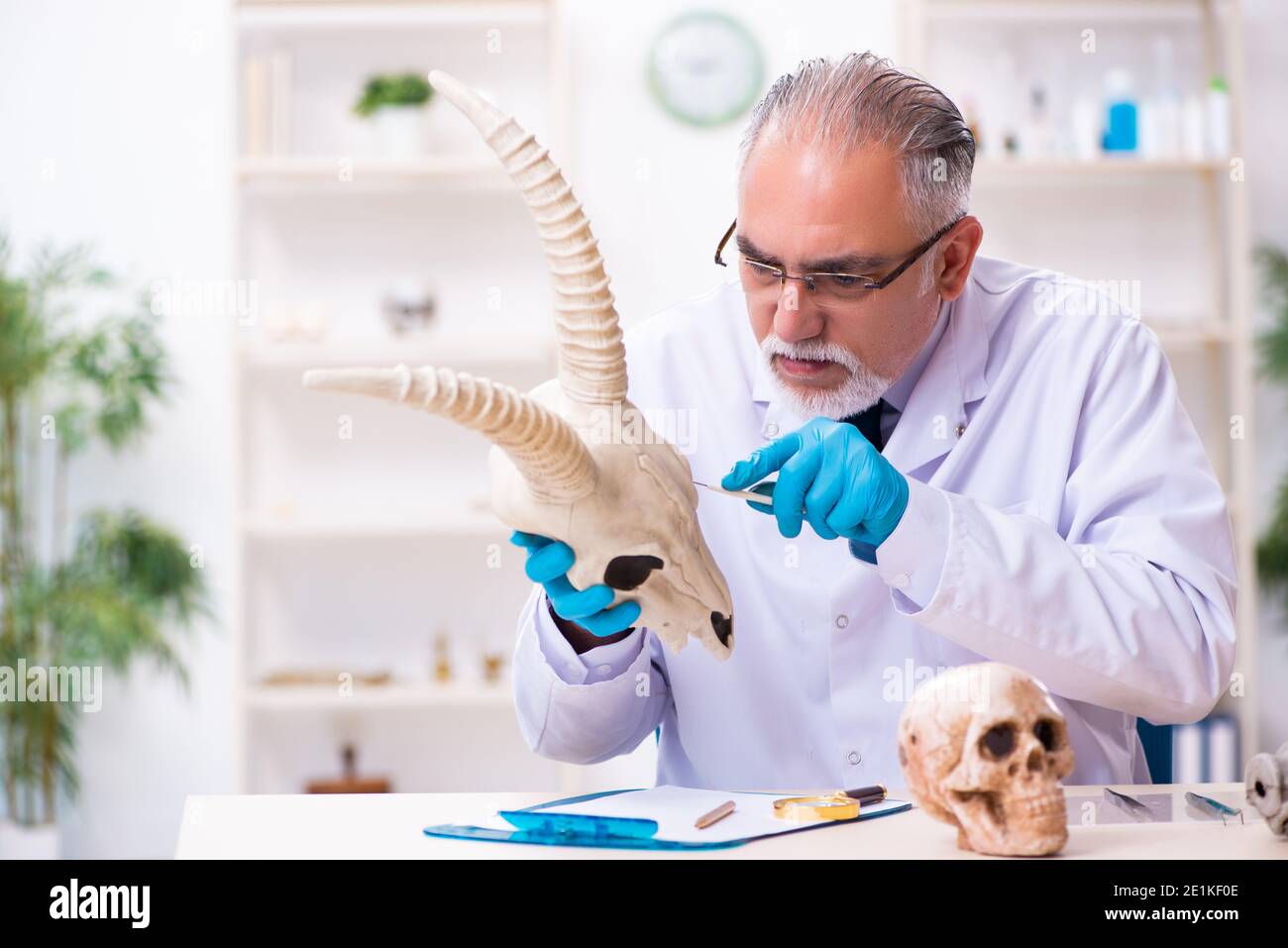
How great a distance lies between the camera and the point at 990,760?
1031 millimetres

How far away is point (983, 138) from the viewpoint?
373 cm

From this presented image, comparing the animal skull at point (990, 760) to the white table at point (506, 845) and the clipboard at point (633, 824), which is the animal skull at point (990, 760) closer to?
the white table at point (506, 845)

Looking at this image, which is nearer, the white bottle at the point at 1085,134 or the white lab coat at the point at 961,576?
the white lab coat at the point at 961,576

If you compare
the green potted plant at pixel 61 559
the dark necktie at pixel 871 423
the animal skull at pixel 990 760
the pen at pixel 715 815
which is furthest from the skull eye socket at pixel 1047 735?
the green potted plant at pixel 61 559

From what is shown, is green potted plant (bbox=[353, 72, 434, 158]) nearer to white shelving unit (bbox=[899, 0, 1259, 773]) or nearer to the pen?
white shelving unit (bbox=[899, 0, 1259, 773])

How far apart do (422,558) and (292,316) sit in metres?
0.78

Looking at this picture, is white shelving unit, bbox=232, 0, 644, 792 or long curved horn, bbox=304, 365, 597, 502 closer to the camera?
long curved horn, bbox=304, 365, 597, 502

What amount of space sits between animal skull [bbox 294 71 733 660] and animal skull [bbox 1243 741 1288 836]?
52 centimetres

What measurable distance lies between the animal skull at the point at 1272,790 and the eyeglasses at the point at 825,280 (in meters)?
0.69

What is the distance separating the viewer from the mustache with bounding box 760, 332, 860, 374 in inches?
61.8

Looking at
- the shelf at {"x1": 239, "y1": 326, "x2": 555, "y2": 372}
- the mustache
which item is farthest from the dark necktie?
the shelf at {"x1": 239, "y1": 326, "x2": 555, "y2": 372}

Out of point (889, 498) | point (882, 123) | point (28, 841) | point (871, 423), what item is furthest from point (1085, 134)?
point (28, 841)

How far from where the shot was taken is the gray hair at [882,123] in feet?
5.03

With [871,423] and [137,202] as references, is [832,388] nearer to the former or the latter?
[871,423]
